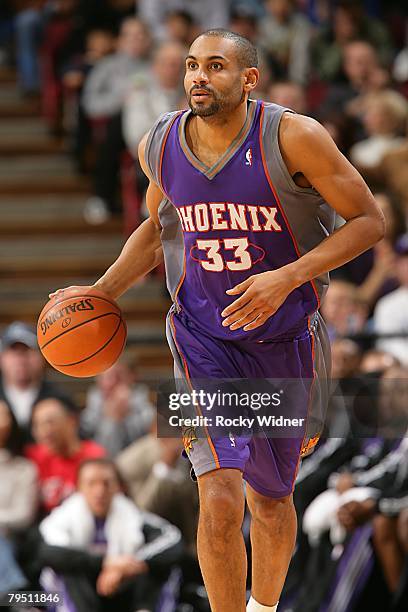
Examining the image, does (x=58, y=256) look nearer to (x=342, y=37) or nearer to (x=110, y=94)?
(x=110, y=94)

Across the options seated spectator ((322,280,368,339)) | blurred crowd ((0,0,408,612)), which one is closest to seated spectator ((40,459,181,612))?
blurred crowd ((0,0,408,612))

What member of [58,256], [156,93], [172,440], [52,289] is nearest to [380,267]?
[172,440]

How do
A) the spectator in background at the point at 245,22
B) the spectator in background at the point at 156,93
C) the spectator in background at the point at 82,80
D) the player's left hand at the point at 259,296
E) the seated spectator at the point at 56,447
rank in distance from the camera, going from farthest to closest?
the spectator in background at the point at 82,80 → the spectator in background at the point at 245,22 → the spectator in background at the point at 156,93 → the seated spectator at the point at 56,447 → the player's left hand at the point at 259,296

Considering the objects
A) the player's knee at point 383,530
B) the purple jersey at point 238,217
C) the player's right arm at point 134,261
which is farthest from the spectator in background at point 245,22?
the purple jersey at point 238,217

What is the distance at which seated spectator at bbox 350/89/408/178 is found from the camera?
31.4 ft

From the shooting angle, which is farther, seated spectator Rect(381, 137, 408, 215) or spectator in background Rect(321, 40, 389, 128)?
spectator in background Rect(321, 40, 389, 128)

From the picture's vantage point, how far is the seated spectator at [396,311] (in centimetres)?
809

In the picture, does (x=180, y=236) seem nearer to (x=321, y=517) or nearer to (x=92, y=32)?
(x=321, y=517)

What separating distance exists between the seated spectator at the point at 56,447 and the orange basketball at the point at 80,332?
8.44ft

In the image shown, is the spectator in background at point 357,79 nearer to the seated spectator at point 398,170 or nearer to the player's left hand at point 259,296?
the seated spectator at point 398,170

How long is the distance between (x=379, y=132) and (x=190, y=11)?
269 cm

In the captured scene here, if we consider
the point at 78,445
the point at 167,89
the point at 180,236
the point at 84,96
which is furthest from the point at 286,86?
the point at 180,236

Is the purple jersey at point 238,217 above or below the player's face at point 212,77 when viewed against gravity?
below

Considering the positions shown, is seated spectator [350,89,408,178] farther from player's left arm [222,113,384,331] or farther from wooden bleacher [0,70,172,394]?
player's left arm [222,113,384,331]
